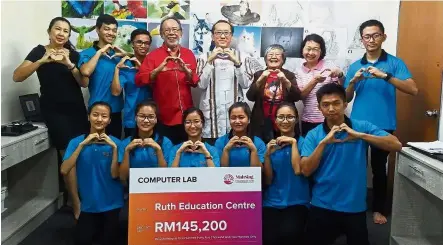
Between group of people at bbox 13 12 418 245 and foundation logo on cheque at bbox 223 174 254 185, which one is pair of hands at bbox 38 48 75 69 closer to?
group of people at bbox 13 12 418 245

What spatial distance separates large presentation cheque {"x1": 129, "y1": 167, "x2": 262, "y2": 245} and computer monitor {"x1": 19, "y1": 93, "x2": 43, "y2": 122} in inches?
52.8

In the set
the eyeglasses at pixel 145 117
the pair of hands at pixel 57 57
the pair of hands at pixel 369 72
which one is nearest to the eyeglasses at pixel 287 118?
the pair of hands at pixel 369 72

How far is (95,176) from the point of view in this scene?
256 cm

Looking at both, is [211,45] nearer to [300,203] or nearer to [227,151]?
[227,151]

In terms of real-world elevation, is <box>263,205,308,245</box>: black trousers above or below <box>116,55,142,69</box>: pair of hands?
below

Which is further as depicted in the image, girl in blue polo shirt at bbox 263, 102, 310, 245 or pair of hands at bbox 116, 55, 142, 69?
pair of hands at bbox 116, 55, 142, 69

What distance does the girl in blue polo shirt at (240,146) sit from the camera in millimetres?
2498

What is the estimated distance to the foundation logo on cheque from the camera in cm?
230

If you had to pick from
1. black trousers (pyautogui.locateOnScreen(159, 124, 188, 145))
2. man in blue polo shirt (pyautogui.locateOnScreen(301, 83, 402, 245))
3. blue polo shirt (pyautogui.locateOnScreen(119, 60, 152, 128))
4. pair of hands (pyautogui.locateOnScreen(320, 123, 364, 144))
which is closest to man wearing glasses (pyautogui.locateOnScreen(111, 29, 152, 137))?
blue polo shirt (pyautogui.locateOnScreen(119, 60, 152, 128))

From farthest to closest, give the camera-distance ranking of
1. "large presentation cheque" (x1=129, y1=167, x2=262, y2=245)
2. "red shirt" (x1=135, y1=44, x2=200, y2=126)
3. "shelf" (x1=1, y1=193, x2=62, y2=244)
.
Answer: "red shirt" (x1=135, y1=44, x2=200, y2=126) → "shelf" (x1=1, y1=193, x2=62, y2=244) → "large presentation cheque" (x1=129, y1=167, x2=262, y2=245)

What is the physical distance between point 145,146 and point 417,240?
167cm

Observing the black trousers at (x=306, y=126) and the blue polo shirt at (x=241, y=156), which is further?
the black trousers at (x=306, y=126)

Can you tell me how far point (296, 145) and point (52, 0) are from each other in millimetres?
2243

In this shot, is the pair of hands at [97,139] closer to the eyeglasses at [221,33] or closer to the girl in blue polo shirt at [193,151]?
the girl in blue polo shirt at [193,151]
